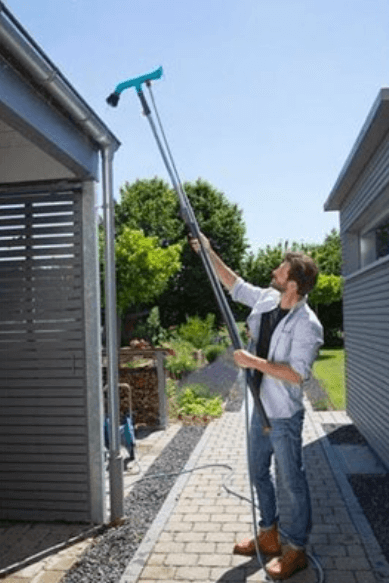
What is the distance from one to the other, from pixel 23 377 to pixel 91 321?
29.4 inches

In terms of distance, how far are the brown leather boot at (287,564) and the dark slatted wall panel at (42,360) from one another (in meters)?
1.68

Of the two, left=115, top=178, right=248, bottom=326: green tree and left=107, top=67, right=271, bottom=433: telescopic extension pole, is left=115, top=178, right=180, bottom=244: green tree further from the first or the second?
left=107, top=67, right=271, bottom=433: telescopic extension pole

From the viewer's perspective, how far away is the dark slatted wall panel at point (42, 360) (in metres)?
4.65

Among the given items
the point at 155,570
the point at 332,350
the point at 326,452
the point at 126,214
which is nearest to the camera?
the point at 155,570

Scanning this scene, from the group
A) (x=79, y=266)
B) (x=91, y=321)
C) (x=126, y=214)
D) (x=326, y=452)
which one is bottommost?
(x=326, y=452)

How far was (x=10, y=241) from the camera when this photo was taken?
479 centimetres

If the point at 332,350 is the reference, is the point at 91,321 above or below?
above

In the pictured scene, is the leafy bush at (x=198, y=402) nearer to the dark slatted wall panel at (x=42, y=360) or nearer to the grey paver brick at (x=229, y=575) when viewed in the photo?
the dark slatted wall panel at (x=42, y=360)

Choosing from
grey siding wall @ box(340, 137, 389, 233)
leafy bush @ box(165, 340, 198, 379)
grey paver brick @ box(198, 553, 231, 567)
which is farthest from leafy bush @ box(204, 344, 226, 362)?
grey paver brick @ box(198, 553, 231, 567)

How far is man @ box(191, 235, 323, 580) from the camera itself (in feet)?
11.2

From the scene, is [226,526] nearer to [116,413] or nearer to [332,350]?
[116,413]

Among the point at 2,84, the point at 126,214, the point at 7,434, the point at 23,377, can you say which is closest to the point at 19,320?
the point at 23,377

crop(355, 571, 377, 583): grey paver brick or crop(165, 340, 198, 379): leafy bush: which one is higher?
crop(165, 340, 198, 379): leafy bush

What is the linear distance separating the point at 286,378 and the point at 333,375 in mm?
12618
